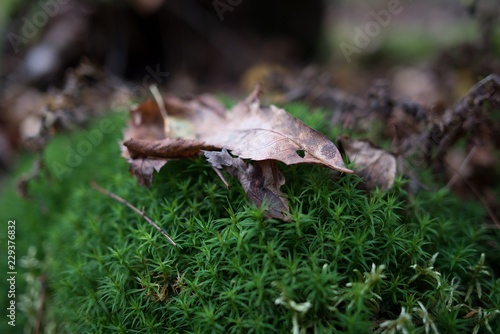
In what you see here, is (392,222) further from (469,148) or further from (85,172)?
(85,172)

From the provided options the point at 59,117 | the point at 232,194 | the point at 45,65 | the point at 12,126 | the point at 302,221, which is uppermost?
the point at 302,221

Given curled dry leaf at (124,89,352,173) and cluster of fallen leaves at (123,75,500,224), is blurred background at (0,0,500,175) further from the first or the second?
curled dry leaf at (124,89,352,173)

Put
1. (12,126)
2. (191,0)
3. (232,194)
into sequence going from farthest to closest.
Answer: (191,0)
(12,126)
(232,194)

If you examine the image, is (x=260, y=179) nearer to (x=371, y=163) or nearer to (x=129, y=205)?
(x=371, y=163)

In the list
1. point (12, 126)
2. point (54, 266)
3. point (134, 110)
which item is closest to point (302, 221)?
point (134, 110)

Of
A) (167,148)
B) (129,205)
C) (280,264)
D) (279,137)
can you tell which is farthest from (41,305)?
(279,137)

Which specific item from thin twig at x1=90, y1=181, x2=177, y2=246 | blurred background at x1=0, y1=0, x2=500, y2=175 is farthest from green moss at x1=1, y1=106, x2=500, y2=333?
blurred background at x1=0, y1=0, x2=500, y2=175
